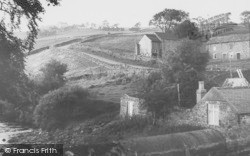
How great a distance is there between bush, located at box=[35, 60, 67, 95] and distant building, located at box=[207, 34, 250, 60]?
31.6 metres

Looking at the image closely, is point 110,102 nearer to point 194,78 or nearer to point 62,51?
point 194,78

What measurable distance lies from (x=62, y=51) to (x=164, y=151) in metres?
80.5

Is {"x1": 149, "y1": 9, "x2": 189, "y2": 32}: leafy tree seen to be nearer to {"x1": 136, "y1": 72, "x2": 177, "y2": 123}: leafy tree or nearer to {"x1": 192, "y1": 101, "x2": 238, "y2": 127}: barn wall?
{"x1": 136, "y1": 72, "x2": 177, "y2": 123}: leafy tree

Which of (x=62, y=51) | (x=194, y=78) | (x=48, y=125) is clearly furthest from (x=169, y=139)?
(x=62, y=51)

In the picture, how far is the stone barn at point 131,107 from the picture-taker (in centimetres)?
3681

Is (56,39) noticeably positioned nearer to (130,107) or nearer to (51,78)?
(51,78)

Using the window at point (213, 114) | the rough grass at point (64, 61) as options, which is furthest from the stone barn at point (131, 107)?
the rough grass at point (64, 61)

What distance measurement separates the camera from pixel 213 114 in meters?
28.6

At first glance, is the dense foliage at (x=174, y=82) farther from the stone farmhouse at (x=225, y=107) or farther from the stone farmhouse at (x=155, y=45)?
the stone farmhouse at (x=155, y=45)

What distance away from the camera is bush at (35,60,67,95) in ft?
185

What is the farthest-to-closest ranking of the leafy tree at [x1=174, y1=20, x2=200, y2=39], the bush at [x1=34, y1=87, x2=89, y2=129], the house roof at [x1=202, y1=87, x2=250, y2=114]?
1. the leafy tree at [x1=174, y1=20, x2=200, y2=39]
2. the bush at [x1=34, y1=87, x2=89, y2=129]
3. the house roof at [x1=202, y1=87, x2=250, y2=114]

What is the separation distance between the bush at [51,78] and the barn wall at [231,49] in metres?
33.3

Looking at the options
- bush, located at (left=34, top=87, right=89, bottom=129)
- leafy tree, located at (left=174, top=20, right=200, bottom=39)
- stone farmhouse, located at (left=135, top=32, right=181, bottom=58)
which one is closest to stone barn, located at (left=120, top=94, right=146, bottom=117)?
bush, located at (left=34, top=87, right=89, bottom=129)

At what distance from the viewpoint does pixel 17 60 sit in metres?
18.1
